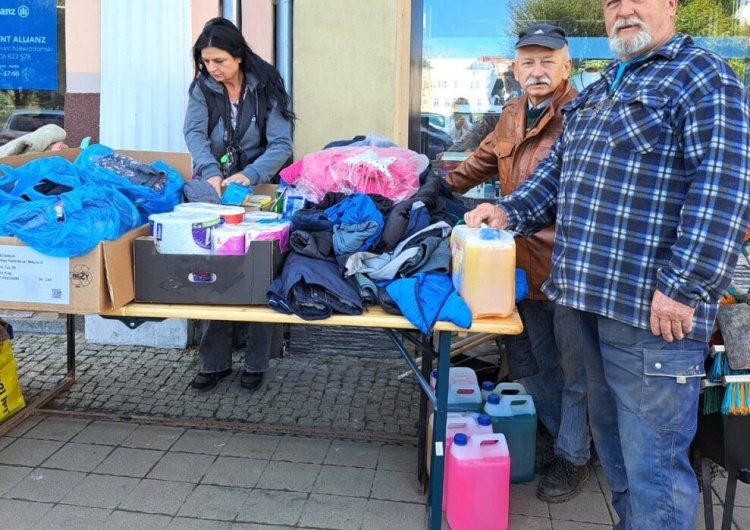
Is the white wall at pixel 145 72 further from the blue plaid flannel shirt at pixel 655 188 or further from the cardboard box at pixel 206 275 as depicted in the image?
the blue plaid flannel shirt at pixel 655 188

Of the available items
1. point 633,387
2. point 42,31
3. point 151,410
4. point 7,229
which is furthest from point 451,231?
point 42,31

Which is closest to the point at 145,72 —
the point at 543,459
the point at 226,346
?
the point at 226,346

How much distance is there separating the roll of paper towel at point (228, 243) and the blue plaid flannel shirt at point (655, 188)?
112 cm

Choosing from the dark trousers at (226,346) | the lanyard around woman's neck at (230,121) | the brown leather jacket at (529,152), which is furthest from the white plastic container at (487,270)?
the dark trousers at (226,346)

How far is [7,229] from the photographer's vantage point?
2830 mm

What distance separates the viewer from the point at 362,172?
3285 millimetres

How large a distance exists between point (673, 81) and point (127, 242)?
196cm

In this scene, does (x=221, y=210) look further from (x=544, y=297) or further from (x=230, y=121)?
(x=544, y=297)

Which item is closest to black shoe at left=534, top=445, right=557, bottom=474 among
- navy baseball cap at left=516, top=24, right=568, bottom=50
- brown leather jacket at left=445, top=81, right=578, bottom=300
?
brown leather jacket at left=445, top=81, right=578, bottom=300

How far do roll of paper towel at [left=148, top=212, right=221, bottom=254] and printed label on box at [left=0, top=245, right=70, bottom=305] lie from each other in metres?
0.34

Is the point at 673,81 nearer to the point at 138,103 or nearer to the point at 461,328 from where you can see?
the point at 461,328

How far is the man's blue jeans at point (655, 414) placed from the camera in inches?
90.0

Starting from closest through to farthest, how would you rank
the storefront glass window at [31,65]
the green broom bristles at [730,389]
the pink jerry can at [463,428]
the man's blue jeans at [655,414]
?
→ the man's blue jeans at [655,414]
the green broom bristles at [730,389]
the pink jerry can at [463,428]
the storefront glass window at [31,65]

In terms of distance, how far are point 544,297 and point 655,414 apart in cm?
106
